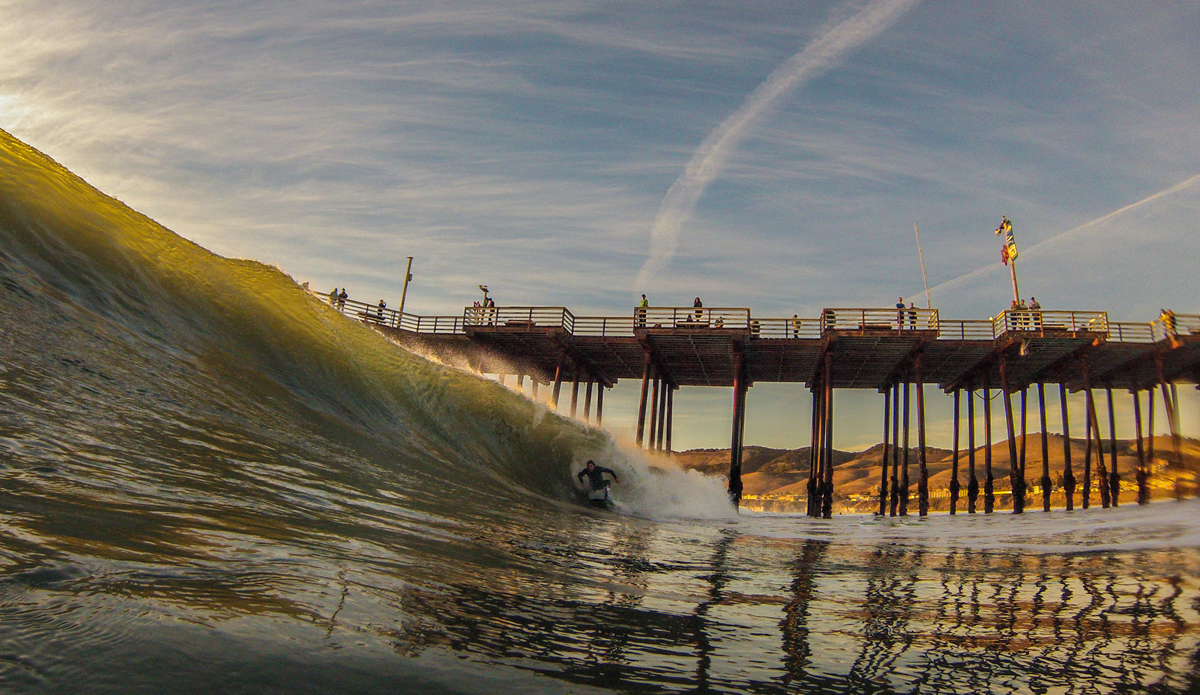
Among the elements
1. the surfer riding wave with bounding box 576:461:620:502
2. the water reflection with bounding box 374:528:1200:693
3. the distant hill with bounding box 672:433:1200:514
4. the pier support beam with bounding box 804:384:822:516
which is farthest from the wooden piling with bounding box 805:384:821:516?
the water reflection with bounding box 374:528:1200:693

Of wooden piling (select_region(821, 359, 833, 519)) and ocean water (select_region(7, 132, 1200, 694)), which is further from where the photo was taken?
wooden piling (select_region(821, 359, 833, 519))

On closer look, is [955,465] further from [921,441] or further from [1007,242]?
[1007,242]

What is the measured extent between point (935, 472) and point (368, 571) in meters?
66.2

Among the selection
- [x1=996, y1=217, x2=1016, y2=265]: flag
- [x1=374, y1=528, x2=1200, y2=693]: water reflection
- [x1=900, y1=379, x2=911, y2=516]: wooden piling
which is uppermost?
[x1=996, y1=217, x2=1016, y2=265]: flag

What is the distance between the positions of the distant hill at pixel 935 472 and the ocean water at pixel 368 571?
23.7m

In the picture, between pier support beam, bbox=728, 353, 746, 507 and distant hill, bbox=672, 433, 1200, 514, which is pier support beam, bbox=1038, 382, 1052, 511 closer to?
distant hill, bbox=672, 433, 1200, 514

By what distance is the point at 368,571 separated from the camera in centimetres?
351

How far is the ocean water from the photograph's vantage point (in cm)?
216

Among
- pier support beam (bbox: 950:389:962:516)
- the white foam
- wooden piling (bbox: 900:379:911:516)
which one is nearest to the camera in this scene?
the white foam

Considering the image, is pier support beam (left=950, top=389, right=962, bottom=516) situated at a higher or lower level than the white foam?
higher

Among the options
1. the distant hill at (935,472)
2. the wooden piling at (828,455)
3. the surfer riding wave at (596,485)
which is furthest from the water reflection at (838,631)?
the distant hill at (935,472)

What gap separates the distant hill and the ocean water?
23.7 m

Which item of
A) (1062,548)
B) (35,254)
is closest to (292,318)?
(35,254)

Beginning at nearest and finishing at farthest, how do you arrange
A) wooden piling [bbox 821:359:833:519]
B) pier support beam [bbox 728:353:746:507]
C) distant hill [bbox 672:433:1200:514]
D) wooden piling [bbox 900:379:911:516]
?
wooden piling [bbox 821:359:833:519], pier support beam [bbox 728:353:746:507], wooden piling [bbox 900:379:911:516], distant hill [bbox 672:433:1200:514]
